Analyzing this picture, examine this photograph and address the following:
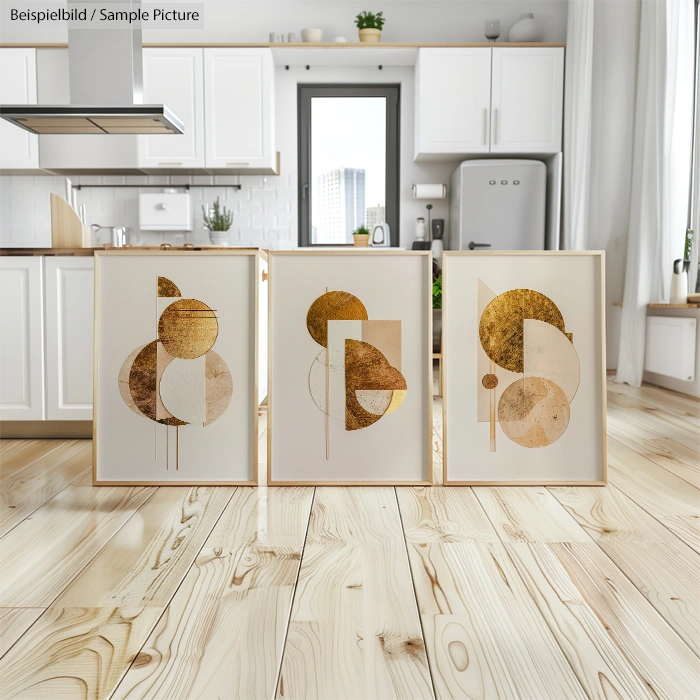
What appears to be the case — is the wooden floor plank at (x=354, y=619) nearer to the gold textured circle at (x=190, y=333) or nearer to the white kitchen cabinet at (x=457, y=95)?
the gold textured circle at (x=190, y=333)

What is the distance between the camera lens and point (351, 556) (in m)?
1.47

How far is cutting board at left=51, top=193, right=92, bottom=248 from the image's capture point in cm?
273

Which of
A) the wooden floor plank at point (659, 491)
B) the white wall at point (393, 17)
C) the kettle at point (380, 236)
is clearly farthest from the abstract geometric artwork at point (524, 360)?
the white wall at point (393, 17)

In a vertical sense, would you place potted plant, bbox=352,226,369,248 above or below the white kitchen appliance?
below

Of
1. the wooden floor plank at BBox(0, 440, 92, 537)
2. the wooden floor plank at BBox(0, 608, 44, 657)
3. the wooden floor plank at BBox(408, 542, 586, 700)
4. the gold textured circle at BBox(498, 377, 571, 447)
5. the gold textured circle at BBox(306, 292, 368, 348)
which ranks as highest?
the gold textured circle at BBox(306, 292, 368, 348)

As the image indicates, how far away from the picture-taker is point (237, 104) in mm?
4414

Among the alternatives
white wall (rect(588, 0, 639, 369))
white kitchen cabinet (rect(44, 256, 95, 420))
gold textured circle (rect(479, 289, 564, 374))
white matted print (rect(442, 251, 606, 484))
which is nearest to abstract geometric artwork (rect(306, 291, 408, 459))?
white matted print (rect(442, 251, 606, 484))

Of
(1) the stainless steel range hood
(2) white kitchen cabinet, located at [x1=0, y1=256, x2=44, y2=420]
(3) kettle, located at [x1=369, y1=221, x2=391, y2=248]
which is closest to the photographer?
(2) white kitchen cabinet, located at [x1=0, y1=256, x2=44, y2=420]

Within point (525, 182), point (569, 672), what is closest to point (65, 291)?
point (569, 672)

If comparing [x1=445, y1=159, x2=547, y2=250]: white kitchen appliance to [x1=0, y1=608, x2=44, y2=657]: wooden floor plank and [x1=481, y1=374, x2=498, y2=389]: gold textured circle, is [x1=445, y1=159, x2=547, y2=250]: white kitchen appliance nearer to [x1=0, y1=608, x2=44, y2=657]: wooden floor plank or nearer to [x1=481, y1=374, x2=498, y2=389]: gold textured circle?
[x1=481, y1=374, x2=498, y2=389]: gold textured circle

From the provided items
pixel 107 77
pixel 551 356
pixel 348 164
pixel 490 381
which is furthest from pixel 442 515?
pixel 348 164

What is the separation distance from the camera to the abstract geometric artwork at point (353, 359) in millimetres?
1962

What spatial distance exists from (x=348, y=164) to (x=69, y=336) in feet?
9.63

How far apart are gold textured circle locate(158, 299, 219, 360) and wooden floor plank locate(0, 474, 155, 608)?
432 mm
